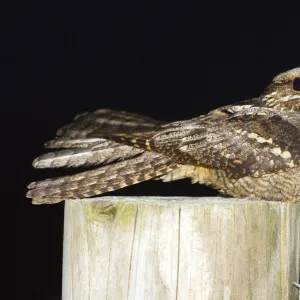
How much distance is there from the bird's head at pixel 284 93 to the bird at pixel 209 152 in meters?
0.04

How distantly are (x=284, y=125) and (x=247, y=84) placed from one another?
2.37 metres

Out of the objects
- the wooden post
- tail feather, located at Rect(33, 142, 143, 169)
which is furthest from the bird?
the wooden post

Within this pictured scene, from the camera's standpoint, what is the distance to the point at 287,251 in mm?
2104

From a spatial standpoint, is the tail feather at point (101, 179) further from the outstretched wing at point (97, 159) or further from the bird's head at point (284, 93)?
the bird's head at point (284, 93)

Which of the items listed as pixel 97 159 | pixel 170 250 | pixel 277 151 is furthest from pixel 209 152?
pixel 170 250

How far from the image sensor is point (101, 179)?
255cm

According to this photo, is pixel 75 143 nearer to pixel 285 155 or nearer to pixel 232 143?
pixel 232 143

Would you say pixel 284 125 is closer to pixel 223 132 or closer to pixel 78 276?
pixel 223 132

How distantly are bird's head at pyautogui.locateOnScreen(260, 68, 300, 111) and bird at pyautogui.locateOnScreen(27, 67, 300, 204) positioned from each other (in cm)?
4

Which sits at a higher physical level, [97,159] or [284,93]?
[284,93]

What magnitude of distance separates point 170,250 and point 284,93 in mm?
1299

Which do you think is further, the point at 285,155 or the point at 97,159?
the point at 97,159

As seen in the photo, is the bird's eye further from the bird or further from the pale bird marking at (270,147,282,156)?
the pale bird marking at (270,147,282,156)

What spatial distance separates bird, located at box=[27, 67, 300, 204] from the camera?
2.72m
